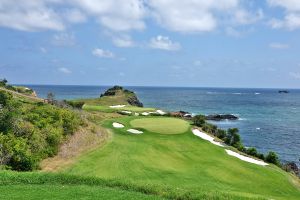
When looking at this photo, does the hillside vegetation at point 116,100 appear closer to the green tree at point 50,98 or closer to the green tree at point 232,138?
the green tree at point 50,98

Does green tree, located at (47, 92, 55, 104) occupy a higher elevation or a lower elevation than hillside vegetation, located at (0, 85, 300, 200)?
higher

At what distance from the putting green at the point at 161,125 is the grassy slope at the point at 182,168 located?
433 centimetres

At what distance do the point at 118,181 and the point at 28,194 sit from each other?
524 cm

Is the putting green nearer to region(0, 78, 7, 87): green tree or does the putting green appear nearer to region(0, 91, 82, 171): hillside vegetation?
region(0, 91, 82, 171): hillside vegetation

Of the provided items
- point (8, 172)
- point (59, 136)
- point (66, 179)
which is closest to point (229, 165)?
point (59, 136)

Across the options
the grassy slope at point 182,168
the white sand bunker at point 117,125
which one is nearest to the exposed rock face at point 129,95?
the white sand bunker at point 117,125

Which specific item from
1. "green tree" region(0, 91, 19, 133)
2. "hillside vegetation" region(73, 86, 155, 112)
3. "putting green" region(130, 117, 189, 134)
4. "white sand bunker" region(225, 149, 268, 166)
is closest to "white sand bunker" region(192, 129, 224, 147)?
"putting green" region(130, 117, 189, 134)

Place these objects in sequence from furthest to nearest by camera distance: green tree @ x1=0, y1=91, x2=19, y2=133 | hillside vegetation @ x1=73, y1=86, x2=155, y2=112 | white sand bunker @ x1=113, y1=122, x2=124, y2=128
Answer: hillside vegetation @ x1=73, y1=86, x2=155, y2=112 < white sand bunker @ x1=113, y1=122, x2=124, y2=128 < green tree @ x1=0, y1=91, x2=19, y2=133

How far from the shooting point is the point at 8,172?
76.2ft

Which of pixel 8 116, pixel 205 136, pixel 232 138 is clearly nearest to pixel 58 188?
pixel 8 116

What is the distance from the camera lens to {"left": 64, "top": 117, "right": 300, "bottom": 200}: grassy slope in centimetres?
2925

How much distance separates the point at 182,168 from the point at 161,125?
55.1 ft

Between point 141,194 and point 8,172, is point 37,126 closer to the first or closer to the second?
point 8,172

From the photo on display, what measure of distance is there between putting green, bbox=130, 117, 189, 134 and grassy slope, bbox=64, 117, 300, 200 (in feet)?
14.2
